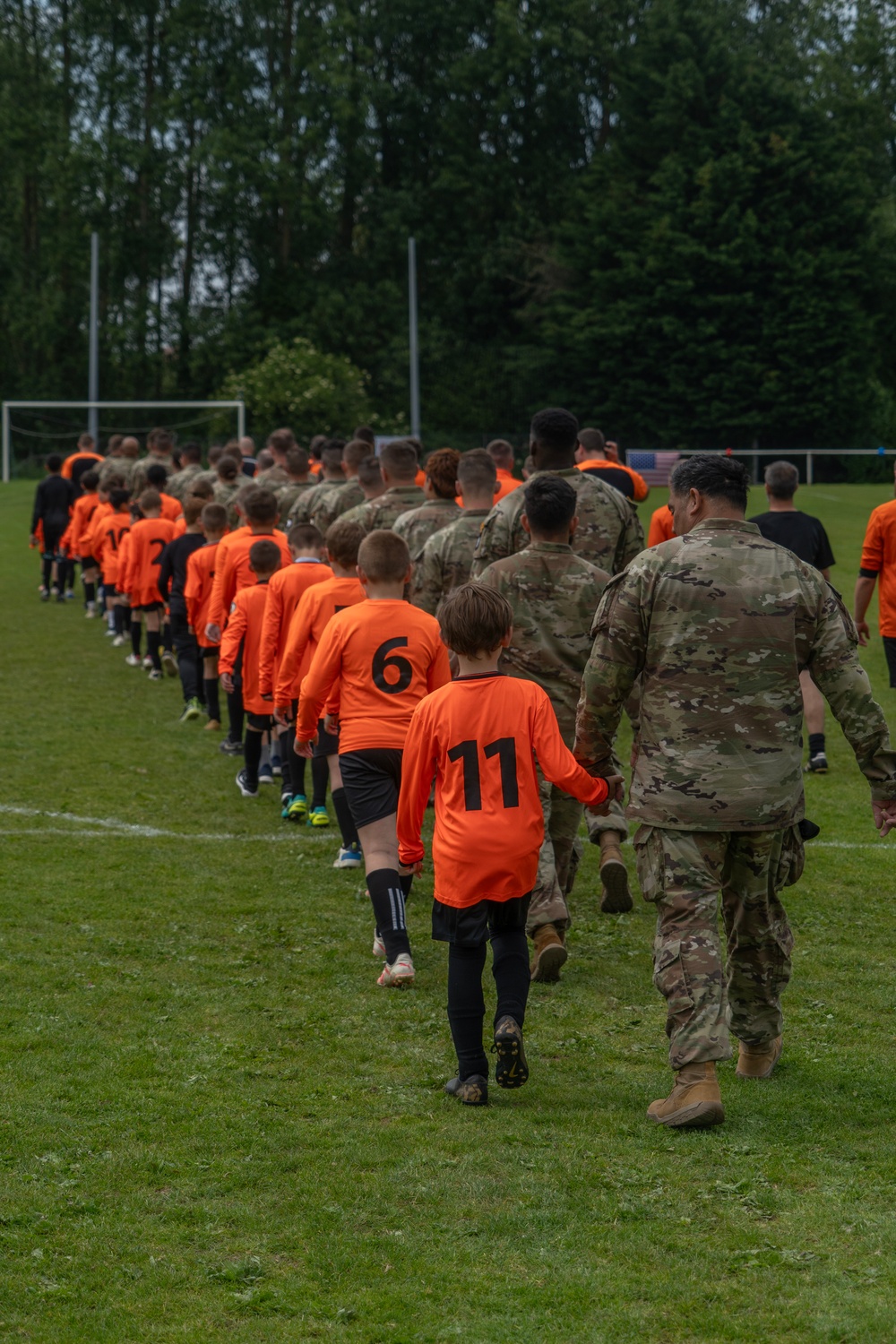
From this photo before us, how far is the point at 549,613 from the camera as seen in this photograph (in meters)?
7.00

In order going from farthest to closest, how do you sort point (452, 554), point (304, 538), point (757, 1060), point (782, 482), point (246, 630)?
point (782, 482)
point (246, 630)
point (304, 538)
point (452, 554)
point (757, 1060)

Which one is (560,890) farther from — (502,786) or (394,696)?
(502,786)

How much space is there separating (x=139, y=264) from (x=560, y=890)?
5071cm

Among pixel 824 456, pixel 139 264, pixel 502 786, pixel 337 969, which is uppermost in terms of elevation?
pixel 139 264

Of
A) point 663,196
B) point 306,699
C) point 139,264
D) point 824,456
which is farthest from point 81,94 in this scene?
point 306,699

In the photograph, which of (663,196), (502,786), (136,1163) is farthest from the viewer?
(663,196)

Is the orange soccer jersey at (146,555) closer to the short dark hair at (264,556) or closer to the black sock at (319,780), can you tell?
the short dark hair at (264,556)

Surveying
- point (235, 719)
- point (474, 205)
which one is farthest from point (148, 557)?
point (474, 205)

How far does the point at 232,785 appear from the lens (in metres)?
11.5

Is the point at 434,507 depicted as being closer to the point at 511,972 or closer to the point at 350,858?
the point at 350,858

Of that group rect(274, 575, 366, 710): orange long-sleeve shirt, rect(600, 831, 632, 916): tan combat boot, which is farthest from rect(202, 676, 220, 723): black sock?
rect(600, 831, 632, 916): tan combat boot

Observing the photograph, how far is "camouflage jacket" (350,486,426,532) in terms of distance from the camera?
1130cm

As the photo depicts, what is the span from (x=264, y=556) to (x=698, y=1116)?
6.10 meters

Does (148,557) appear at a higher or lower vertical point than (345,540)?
lower
